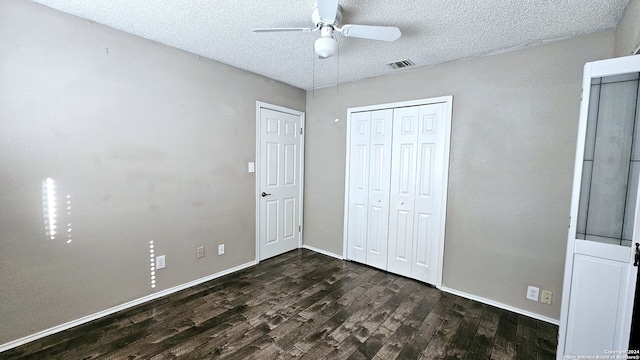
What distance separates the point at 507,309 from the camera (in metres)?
2.49

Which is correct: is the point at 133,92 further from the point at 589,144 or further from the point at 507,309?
the point at 507,309

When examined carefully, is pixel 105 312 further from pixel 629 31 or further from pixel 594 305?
pixel 629 31

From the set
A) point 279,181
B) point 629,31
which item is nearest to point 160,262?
point 279,181

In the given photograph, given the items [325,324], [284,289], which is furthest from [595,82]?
[284,289]

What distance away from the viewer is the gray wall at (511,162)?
7.31ft

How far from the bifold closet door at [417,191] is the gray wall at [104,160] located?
1949 millimetres

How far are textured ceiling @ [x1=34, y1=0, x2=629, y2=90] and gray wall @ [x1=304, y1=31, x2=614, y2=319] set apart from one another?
0.69 ft

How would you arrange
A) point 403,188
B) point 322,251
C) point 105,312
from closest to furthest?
point 105,312 < point 403,188 < point 322,251

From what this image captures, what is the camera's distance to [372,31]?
5.95 ft

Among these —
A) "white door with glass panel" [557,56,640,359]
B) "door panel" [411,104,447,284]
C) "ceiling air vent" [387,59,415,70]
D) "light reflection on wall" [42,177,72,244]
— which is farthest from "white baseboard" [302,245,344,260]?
"light reflection on wall" [42,177,72,244]

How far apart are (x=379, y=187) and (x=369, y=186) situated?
142 millimetres

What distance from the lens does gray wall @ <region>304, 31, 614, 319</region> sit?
87.7 inches

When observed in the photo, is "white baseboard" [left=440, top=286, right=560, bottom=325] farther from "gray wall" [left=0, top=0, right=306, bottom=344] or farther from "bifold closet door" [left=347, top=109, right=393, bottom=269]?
"gray wall" [left=0, top=0, right=306, bottom=344]


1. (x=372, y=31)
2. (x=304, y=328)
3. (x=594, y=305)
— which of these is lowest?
(x=304, y=328)
